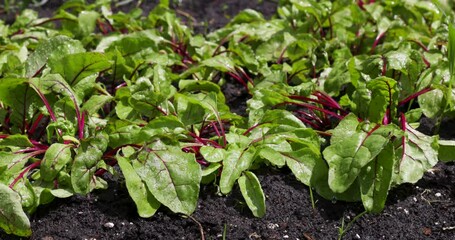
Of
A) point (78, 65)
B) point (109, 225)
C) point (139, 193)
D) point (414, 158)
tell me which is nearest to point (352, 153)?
point (414, 158)

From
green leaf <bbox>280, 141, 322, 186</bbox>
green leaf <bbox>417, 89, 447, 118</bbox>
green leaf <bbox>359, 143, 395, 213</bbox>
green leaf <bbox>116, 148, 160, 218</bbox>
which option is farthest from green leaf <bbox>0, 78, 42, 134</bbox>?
green leaf <bbox>417, 89, 447, 118</bbox>

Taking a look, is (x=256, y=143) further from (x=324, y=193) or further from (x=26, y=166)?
(x=26, y=166)

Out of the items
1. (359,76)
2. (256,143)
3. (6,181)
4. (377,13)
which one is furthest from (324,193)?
(377,13)

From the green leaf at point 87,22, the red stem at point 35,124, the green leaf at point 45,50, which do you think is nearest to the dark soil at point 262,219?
the red stem at point 35,124

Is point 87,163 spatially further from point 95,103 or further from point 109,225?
point 95,103

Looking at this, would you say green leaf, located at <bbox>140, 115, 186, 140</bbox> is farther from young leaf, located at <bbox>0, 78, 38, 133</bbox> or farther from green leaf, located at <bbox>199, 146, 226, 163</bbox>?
young leaf, located at <bbox>0, 78, 38, 133</bbox>

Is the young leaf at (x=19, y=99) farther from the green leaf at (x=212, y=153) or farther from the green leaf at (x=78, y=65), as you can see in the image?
the green leaf at (x=212, y=153)
